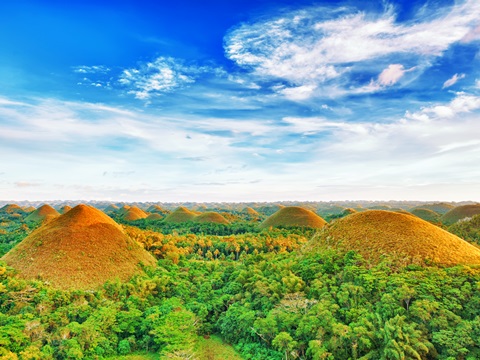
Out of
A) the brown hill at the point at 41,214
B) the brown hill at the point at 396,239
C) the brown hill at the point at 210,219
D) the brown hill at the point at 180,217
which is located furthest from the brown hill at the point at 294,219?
the brown hill at the point at 41,214

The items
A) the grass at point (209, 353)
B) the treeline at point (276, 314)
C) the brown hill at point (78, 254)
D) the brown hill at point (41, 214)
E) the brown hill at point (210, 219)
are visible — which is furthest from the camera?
the brown hill at point (41, 214)

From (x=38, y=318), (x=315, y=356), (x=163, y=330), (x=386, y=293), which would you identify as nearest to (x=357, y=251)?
(x=386, y=293)

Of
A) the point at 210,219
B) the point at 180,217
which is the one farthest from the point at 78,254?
the point at 180,217

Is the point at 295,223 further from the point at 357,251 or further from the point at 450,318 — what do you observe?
the point at 450,318

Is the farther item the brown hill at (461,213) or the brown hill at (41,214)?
the brown hill at (41,214)

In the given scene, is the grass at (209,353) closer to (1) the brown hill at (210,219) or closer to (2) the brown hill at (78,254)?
(2) the brown hill at (78,254)
